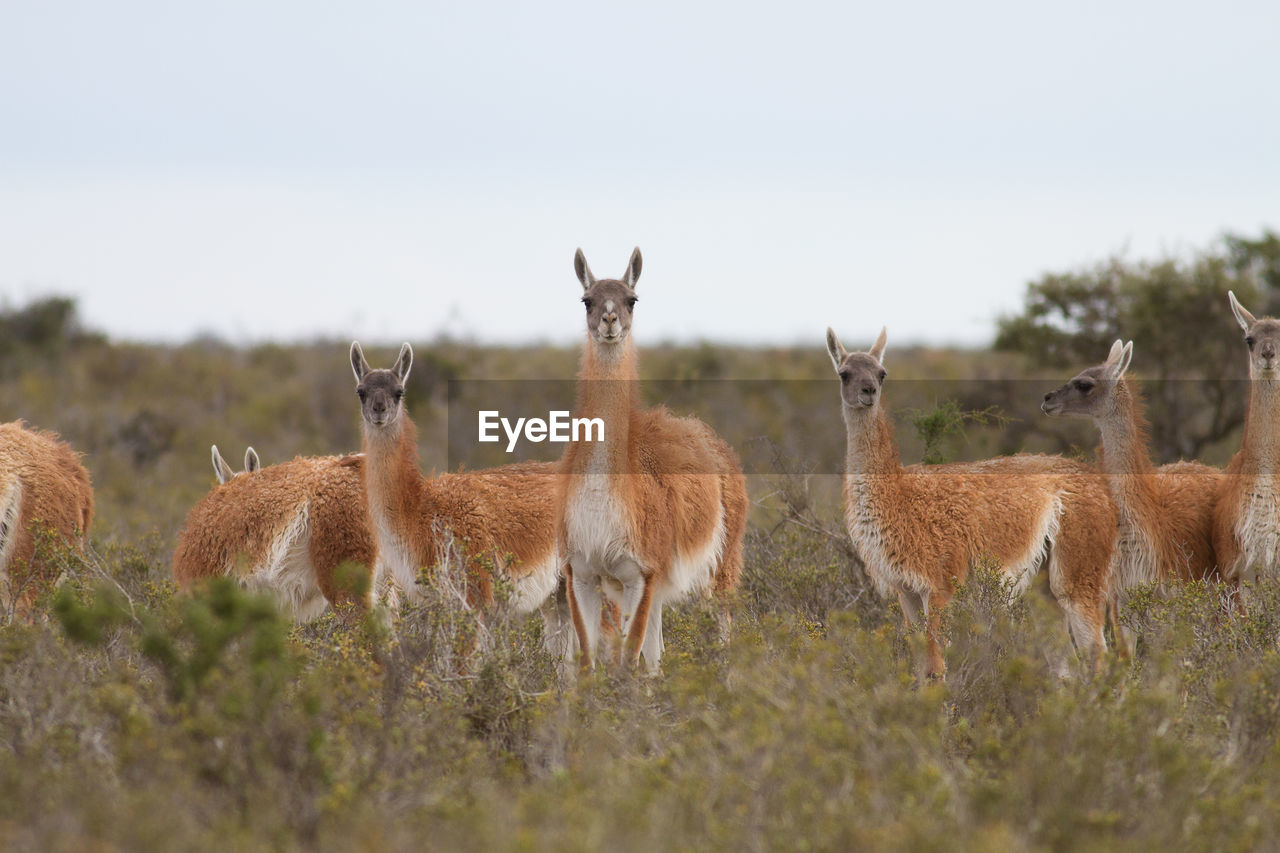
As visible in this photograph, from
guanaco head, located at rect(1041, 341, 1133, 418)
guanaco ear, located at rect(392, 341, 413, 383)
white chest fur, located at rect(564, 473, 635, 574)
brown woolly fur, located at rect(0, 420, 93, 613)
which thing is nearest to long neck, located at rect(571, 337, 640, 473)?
white chest fur, located at rect(564, 473, 635, 574)

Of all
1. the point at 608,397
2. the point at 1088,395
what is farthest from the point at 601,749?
the point at 1088,395

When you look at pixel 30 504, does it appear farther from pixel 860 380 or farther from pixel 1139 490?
pixel 1139 490

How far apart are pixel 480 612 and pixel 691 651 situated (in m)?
1.10

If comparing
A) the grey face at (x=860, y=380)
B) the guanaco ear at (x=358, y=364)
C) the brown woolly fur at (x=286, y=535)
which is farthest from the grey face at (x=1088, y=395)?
the brown woolly fur at (x=286, y=535)

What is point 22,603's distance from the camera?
692 cm

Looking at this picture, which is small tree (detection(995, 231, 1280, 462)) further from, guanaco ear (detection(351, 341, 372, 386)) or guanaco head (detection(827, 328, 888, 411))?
guanaco ear (detection(351, 341, 372, 386))

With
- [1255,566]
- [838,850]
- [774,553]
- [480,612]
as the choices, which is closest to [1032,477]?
[1255,566]

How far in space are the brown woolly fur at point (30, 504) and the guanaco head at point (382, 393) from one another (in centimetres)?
183

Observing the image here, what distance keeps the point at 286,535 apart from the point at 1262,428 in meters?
5.88

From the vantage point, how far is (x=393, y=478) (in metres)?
6.77

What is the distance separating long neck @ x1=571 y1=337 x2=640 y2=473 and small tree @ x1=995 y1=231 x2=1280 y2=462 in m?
9.18

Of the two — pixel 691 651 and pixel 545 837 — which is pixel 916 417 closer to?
pixel 691 651

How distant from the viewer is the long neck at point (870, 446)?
7.07 meters

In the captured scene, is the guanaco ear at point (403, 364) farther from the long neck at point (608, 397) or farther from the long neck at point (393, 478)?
the long neck at point (608, 397)
